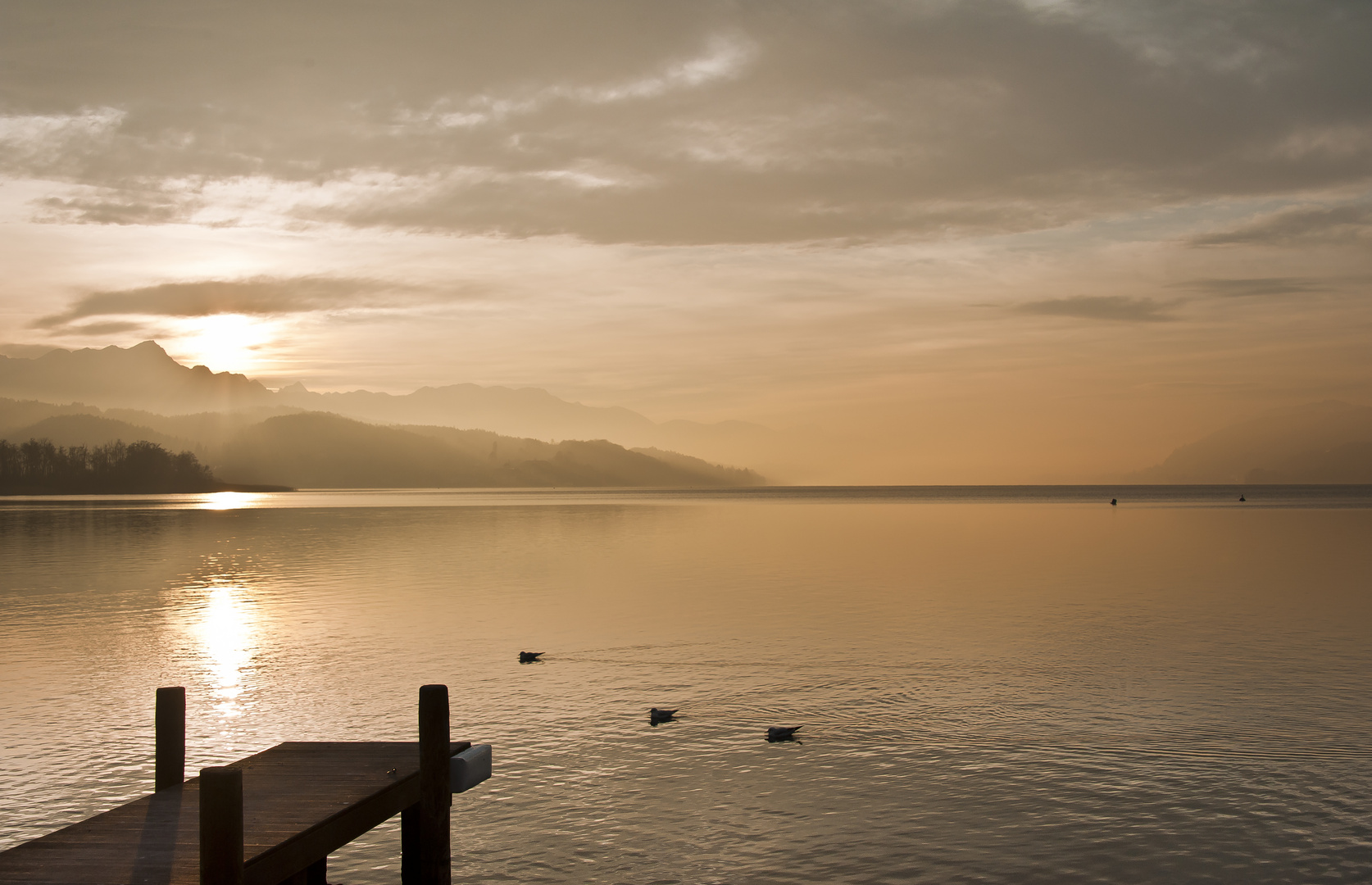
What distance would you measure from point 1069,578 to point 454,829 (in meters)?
44.7

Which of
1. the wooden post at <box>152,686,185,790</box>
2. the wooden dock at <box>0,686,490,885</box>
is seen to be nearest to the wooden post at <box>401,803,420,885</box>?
the wooden dock at <box>0,686,490,885</box>

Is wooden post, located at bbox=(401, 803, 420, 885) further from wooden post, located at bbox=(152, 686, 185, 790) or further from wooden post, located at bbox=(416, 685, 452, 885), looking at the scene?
wooden post, located at bbox=(152, 686, 185, 790)

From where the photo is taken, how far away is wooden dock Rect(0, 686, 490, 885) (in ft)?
34.8

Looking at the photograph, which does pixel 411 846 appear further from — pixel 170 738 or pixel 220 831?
pixel 220 831

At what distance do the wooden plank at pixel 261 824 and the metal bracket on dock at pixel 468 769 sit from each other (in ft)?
0.74

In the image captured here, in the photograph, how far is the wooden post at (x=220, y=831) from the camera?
34.0ft

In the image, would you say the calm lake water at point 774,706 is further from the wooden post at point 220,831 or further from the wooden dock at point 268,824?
the wooden post at point 220,831

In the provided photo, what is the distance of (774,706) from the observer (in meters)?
24.5

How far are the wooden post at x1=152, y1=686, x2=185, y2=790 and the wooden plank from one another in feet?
0.97

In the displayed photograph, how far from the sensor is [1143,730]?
22078mm

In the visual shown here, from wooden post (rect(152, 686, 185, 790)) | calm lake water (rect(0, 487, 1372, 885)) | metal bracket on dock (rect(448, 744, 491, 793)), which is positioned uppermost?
wooden post (rect(152, 686, 185, 790))

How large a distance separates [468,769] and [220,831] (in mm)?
5139

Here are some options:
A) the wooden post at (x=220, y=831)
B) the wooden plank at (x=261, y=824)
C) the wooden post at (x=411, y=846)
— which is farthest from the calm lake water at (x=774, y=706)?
the wooden post at (x=220, y=831)

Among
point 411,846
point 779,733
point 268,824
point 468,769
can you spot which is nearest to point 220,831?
point 268,824
